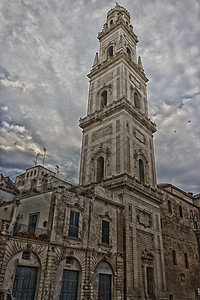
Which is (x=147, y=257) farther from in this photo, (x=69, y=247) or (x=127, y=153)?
(x=127, y=153)

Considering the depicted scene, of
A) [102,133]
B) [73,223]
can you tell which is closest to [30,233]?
[73,223]

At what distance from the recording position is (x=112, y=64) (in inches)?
1469

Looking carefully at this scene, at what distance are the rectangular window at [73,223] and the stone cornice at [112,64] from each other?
2514cm

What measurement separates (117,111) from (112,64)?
989 centimetres

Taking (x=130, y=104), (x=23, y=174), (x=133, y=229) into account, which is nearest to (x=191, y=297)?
(x=133, y=229)

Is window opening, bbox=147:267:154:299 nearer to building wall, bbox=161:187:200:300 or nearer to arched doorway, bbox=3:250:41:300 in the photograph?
building wall, bbox=161:187:200:300

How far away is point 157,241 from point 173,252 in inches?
255

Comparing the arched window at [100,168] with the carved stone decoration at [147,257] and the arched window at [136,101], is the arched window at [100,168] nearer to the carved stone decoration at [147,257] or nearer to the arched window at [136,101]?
the carved stone decoration at [147,257]

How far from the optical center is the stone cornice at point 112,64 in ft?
120

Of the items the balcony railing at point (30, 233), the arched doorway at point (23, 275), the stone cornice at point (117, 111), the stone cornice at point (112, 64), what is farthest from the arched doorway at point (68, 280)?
the stone cornice at point (112, 64)

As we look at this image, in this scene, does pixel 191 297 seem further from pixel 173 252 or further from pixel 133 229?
pixel 133 229

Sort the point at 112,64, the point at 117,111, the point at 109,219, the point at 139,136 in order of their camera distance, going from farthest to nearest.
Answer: the point at 112,64, the point at 139,136, the point at 117,111, the point at 109,219

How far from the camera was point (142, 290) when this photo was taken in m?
22.5

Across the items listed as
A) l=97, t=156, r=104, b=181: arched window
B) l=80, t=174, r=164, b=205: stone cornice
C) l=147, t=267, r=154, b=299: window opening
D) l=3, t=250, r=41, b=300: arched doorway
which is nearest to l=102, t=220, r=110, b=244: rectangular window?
l=80, t=174, r=164, b=205: stone cornice
